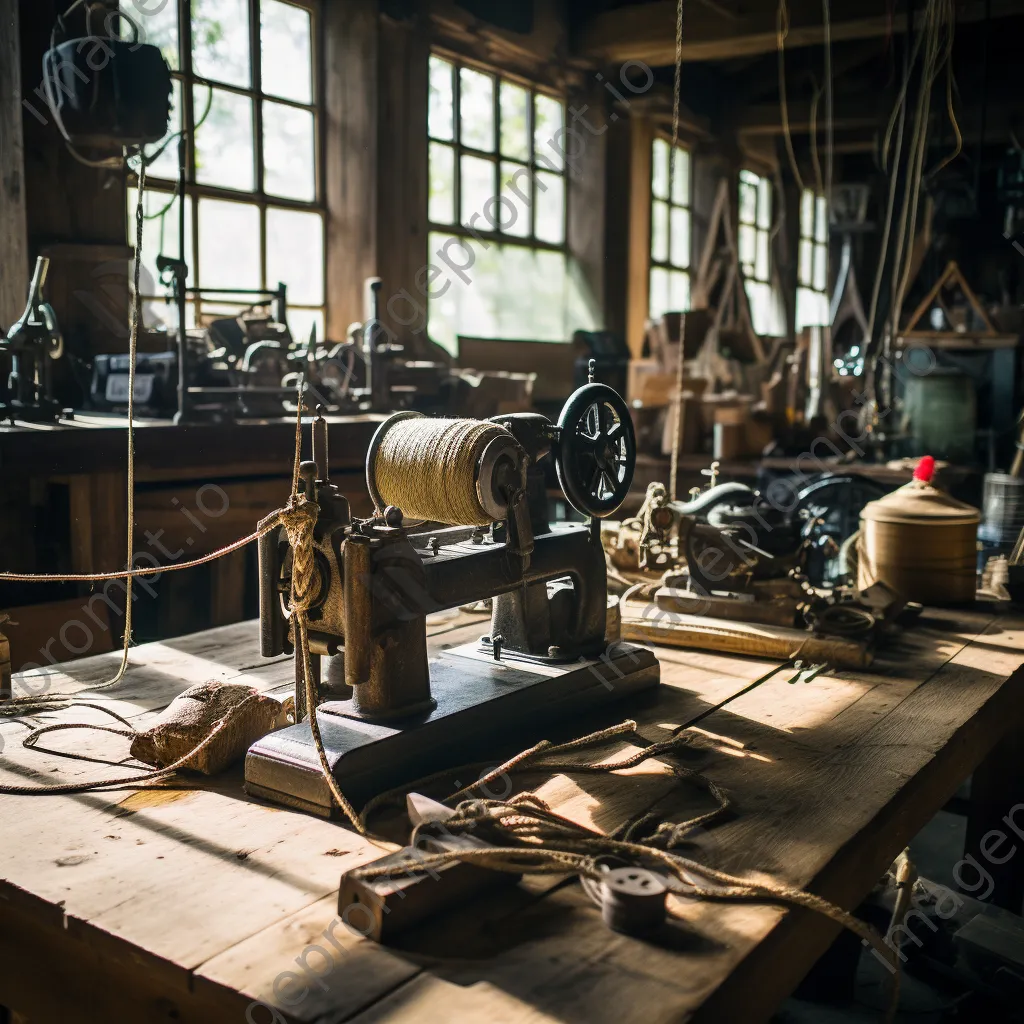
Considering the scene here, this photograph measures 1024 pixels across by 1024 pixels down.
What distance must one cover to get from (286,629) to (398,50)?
5.37 metres

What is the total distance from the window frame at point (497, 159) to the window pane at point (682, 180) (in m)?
2.11

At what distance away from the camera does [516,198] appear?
25.7ft

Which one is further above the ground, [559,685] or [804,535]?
[804,535]

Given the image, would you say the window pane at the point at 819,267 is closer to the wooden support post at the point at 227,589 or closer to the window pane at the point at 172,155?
the window pane at the point at 172,155

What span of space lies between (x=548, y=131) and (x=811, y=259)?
696 cm

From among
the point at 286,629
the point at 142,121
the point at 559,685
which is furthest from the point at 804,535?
the point at 142,121

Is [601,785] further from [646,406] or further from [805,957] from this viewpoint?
[646,406]

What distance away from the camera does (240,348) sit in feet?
16.1

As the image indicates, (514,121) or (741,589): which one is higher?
(514,121)

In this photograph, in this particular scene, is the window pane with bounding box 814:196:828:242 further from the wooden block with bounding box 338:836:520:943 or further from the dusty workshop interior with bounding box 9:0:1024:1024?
the wooden block with bounding box 338:836:520:943

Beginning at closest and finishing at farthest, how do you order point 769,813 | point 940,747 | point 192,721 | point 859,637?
1. point 769,813
2. point 192,721
3. point 940,747
4. point 859,637

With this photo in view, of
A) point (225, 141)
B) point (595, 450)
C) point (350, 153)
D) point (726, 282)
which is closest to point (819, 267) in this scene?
point (726, 282)

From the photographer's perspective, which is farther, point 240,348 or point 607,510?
point 240,348

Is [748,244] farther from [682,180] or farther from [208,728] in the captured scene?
[208,728]
